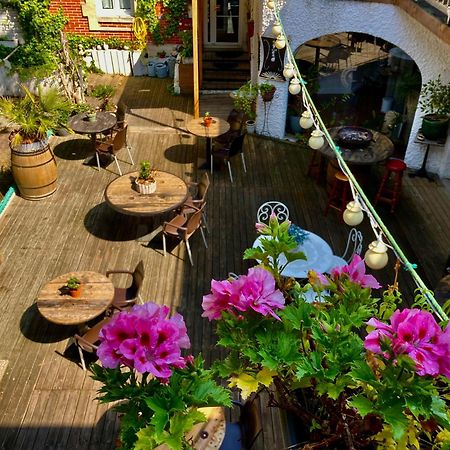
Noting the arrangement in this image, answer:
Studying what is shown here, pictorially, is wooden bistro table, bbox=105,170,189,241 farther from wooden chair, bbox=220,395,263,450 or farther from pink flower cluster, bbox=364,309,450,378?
pink flower cluster, bbox=364,309,450,378

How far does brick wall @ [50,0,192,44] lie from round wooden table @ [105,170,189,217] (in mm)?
7148

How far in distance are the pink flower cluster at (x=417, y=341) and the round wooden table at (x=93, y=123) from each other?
793 centimetres

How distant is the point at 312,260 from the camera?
19.0 ft

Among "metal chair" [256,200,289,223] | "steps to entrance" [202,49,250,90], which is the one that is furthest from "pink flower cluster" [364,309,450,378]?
"steps to entrance" [202,49,250,90]

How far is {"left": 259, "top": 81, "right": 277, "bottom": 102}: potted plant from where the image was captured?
9656 millimetres

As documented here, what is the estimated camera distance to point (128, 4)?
1294 cm

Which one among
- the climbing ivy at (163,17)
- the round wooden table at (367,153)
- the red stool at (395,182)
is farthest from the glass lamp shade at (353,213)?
the climbing ivy at (163,17)

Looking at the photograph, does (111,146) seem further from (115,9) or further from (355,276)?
(355,276)

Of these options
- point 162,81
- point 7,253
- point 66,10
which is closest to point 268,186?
point 7,253

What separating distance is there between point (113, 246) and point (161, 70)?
7433 millimetres

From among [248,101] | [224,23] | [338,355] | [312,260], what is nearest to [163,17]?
[224,23]

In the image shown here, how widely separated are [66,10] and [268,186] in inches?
315

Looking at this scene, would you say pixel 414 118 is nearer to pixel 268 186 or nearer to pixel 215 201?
pixel 268 186

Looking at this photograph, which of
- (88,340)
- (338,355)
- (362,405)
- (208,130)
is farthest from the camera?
(208,130)
